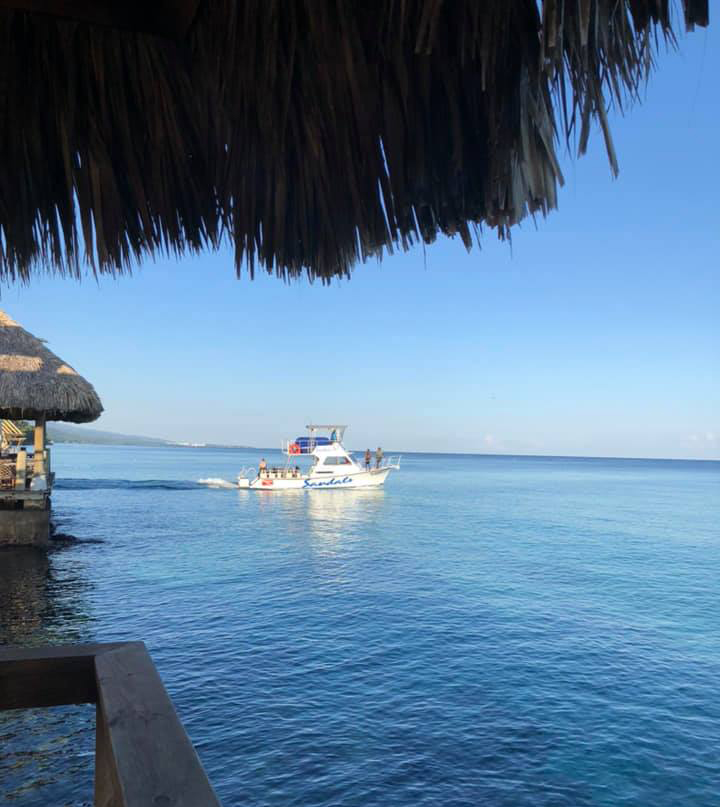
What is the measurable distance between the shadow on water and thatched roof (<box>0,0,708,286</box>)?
5.89 meters

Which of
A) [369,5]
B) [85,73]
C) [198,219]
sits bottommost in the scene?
[198,219]

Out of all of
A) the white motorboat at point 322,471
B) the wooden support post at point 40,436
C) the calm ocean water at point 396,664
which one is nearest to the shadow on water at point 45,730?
the calm ocean water at point 396,664

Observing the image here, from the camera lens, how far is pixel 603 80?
56.0 inches

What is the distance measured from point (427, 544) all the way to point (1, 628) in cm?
1589

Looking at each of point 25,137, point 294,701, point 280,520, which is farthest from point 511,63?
point 280,520

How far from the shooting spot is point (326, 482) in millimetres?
42688

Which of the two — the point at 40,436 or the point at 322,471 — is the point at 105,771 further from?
the point at 322,471

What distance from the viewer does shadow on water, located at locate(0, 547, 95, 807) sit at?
19.8 ft

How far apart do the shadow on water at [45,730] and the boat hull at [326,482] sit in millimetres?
29984

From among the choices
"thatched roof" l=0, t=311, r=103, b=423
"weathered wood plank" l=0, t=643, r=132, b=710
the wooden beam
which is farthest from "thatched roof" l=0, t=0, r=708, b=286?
"thatched roof" l=0, t=311, r=103, b=423

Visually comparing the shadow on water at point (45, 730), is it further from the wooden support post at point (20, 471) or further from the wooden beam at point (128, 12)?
the wooden beam at point (128, 12)

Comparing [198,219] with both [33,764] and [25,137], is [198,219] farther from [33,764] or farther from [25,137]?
[33,764]

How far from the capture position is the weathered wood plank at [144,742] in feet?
3.11

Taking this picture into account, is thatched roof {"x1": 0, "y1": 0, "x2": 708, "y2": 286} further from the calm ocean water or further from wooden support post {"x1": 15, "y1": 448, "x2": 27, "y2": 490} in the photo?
wooden support post {"x1": 15, "y1": 448, "x2": 27, "y2": 490}
